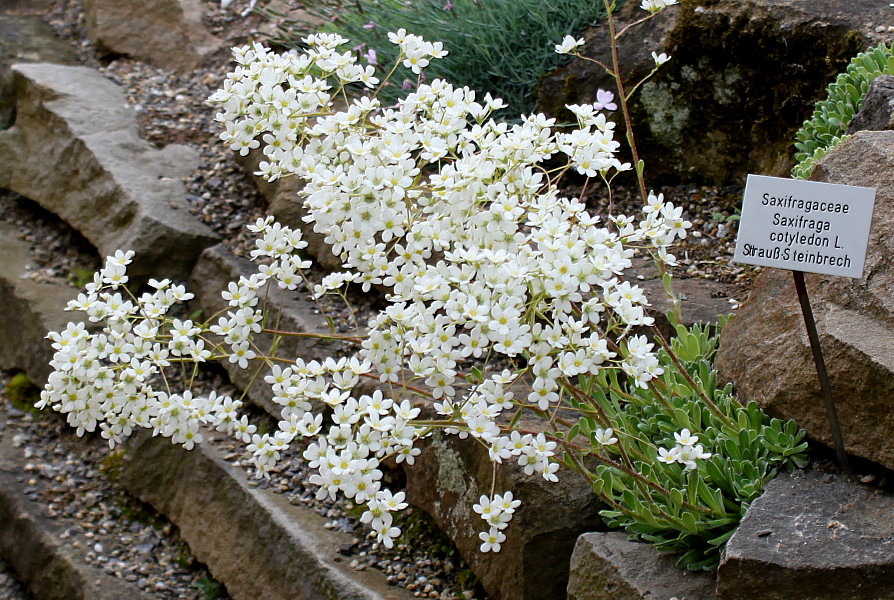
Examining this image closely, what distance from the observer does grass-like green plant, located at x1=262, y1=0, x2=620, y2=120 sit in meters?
4.16

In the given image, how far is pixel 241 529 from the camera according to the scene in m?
3.43

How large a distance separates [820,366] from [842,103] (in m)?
1.38

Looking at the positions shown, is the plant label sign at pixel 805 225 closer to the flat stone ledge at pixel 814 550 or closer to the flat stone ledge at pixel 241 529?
the flat stone ledge at pixel 814 550

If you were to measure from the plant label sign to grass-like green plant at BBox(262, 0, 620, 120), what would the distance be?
2.06 m

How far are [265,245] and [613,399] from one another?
116 centimetres

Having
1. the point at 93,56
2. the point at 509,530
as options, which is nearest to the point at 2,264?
the point at 93,56

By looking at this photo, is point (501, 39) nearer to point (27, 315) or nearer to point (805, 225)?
point (805, 225)

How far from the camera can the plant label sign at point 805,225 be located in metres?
2.09

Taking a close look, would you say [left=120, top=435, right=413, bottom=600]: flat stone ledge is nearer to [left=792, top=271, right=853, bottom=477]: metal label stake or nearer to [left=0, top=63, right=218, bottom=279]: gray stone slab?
[left=0, top=63, right=218, bottom=279]: gray stone slab

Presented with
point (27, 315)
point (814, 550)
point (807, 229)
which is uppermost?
point (807, 229)

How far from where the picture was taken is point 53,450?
421 centimetres

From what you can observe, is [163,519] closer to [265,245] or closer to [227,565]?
[227,565]

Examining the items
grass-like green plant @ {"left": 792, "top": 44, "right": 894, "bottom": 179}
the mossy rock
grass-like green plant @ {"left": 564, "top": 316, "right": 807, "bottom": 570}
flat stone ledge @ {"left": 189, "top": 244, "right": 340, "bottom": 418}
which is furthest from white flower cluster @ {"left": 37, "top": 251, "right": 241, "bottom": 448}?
the mossy rock

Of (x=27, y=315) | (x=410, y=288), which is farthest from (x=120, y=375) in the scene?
(x=27, y=315)
